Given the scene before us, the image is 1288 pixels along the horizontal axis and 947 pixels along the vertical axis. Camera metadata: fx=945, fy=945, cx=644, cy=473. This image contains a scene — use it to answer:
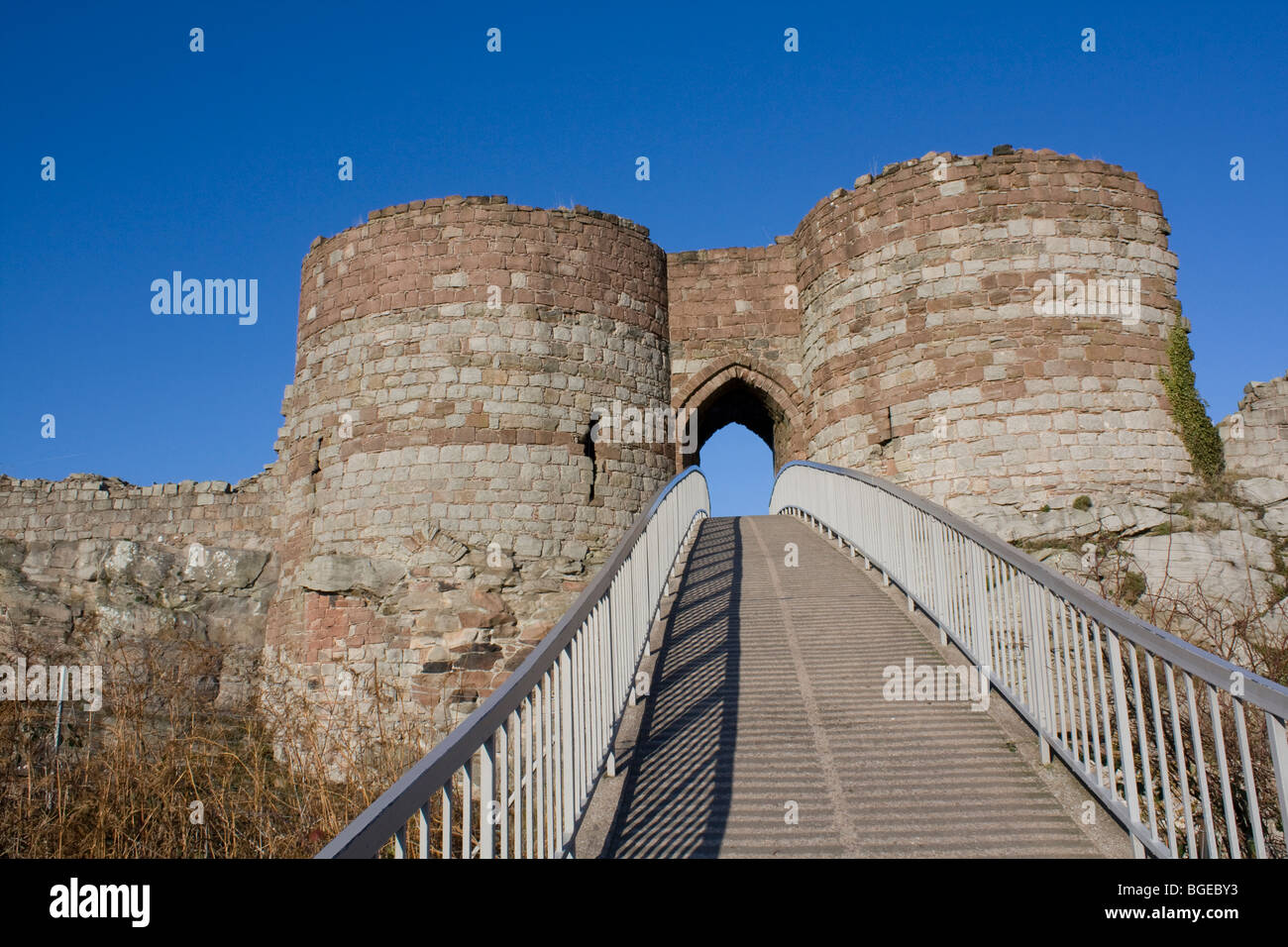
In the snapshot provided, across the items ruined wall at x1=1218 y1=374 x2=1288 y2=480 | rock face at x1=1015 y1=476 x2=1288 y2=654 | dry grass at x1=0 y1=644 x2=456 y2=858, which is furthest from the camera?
ruined wall at x1=1218 y1=374 x2=1288 y2=480

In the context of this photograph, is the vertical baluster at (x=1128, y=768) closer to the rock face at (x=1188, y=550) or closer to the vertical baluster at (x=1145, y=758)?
the vertical baluster at (x=1145, y=758)

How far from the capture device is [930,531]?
7.40 metres

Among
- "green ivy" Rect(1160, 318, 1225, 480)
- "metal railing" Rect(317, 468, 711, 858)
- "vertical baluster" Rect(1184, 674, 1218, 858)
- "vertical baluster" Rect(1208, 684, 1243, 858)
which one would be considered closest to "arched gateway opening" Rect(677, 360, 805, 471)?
"green ivy" Rect(1160, 318, 1225, 480)

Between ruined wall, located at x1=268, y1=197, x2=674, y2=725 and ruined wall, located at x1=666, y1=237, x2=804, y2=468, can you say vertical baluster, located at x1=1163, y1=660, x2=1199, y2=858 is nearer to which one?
ruined wall, located at x1=268, y1=197, x2=674, y2=725

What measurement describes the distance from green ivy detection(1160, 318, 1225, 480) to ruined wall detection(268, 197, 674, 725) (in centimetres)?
727

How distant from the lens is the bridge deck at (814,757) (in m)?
4.23

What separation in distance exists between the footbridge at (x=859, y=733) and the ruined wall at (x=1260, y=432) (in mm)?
5790

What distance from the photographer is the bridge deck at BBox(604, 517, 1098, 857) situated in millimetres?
4230

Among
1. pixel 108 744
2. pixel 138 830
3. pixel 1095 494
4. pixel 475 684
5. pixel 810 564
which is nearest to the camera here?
pixel 138 830
